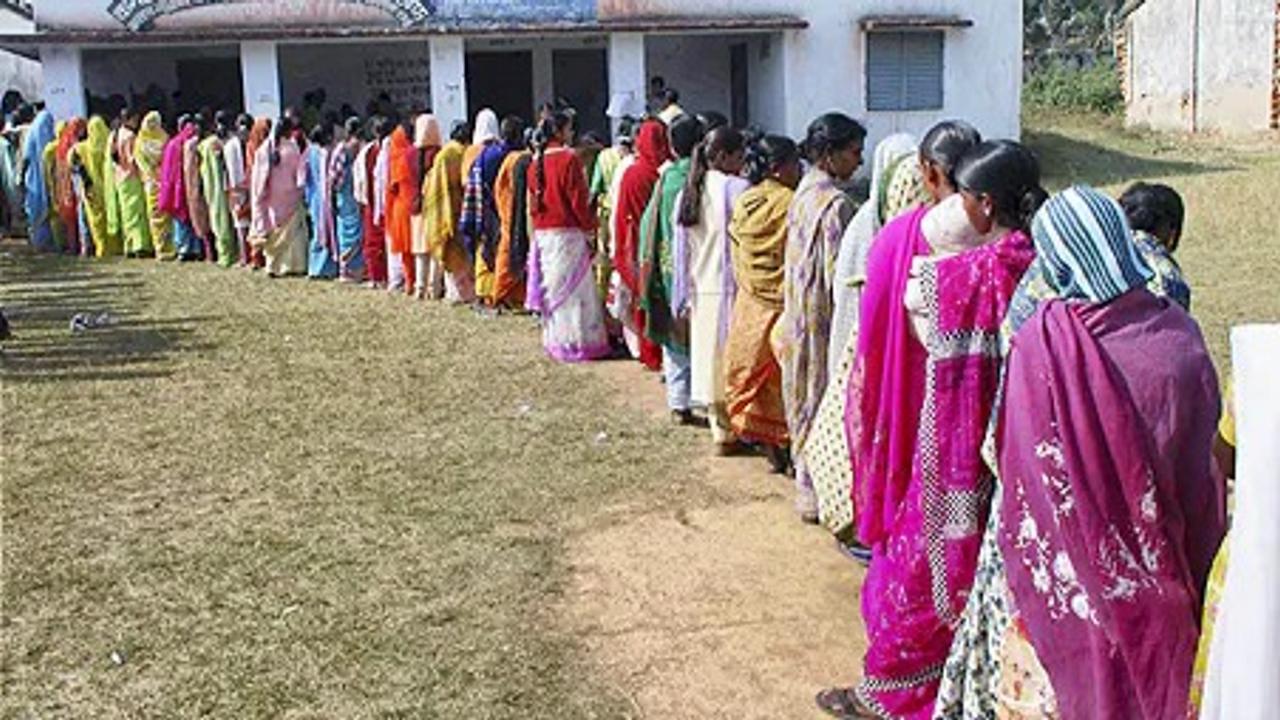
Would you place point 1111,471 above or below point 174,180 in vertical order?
below

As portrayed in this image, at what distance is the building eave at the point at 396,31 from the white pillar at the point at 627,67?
25cm

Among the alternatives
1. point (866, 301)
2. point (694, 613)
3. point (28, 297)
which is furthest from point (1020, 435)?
point (28, 297)

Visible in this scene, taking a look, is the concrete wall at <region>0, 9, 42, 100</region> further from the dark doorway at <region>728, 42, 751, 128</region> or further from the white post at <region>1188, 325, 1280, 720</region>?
the white post at <region>1188, 325, 1280, 720</region>

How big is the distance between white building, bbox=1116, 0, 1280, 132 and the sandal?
21884mm

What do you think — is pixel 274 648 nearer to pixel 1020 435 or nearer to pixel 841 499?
pixel 841 499

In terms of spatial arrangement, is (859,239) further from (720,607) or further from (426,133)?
(426,133)

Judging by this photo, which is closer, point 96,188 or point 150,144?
point 150,144

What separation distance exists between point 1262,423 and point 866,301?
5.39ft

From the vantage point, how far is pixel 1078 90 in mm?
31859

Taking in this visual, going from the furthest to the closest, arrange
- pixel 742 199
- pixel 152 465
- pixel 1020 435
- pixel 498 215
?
1. pixel 498 215
2. pixel 152 465
3. pixel 742 199
4. pixel 1020 435

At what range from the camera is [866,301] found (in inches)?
145

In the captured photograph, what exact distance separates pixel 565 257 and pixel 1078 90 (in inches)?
1023

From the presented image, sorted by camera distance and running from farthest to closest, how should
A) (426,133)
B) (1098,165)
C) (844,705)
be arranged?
1. (1098,165)
2. (426,133)
3. (844,705)

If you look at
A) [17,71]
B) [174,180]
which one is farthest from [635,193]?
[17,71]
